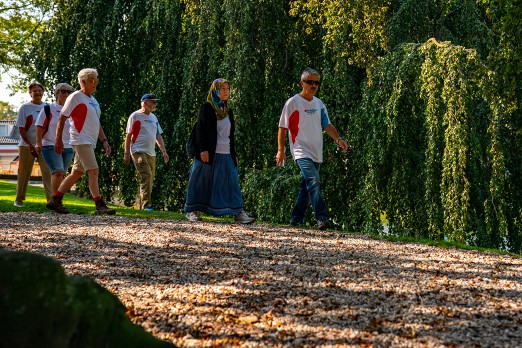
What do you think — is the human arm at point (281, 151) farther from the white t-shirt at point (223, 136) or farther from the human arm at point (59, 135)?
the human arm at point (59, 135)

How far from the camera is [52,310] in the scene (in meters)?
2.92

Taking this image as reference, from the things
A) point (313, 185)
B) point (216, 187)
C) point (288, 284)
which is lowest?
point (288, 284)

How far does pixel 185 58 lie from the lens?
551 inches

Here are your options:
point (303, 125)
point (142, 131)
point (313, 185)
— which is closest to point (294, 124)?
point (303, 125)

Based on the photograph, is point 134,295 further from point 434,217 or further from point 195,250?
point 434,217

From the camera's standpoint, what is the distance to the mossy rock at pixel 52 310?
2.86 metres

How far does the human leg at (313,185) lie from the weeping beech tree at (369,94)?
1.26 m

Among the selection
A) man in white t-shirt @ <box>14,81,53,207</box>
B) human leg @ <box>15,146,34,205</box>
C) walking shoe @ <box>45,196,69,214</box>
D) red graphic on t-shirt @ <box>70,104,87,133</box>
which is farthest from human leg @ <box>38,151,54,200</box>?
red graphic on t-shirt @ <box>70,104,87,133</box>

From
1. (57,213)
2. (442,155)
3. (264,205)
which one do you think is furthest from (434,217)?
(57,213)

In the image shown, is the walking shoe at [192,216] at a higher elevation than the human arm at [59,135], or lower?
lower

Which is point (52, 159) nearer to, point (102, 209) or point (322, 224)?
point (102, 209)

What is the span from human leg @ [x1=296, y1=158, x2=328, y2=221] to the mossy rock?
6074mm

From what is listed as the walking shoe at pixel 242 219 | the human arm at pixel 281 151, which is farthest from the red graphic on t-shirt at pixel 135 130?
the human arm at pixel 281 151

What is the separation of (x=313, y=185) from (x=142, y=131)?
4.19 metres
